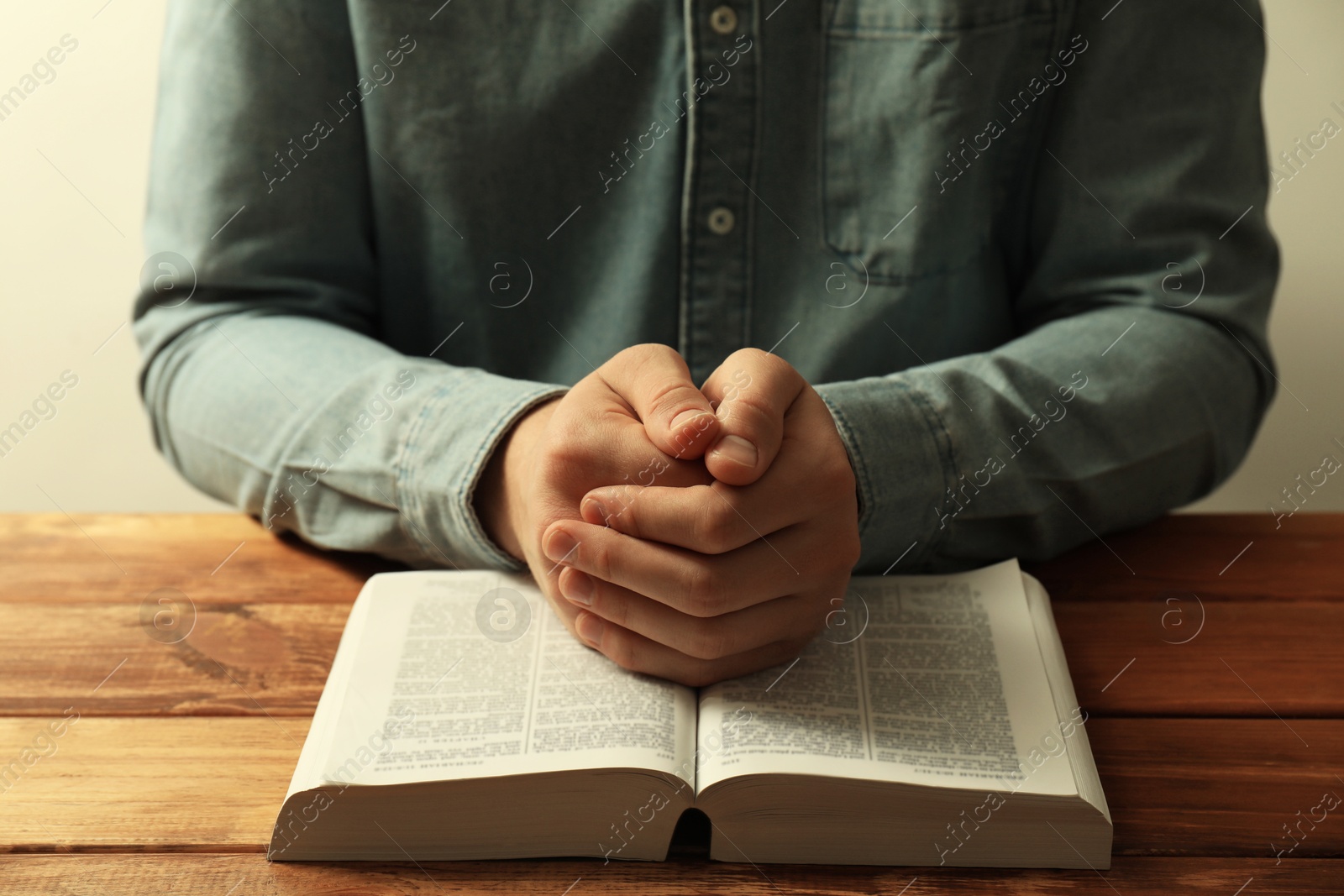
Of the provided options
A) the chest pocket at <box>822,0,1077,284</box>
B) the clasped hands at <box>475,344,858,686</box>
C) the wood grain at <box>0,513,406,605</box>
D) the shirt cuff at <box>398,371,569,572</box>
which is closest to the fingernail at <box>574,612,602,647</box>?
the clasped hands at <box>475,344,858,686</box>

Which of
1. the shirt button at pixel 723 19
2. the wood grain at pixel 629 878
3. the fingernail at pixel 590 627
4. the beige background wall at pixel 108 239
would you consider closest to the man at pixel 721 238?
the shirt button at pixel 723 19

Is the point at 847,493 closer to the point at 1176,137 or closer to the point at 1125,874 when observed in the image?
the point at 1125,874

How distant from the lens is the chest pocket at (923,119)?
83 cm

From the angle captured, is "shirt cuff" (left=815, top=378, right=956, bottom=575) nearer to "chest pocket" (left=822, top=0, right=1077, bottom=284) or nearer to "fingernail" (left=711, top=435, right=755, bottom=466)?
"fingernail" (left=711, top=435, right=755, bottom=466)

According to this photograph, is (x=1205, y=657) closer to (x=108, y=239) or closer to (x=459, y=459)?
(x=459, y=459)

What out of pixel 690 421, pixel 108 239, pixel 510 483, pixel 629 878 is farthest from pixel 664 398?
pixel 108 239

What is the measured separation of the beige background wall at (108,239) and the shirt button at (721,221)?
864mm

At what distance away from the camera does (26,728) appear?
592mm

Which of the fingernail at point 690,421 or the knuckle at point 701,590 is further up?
the fingernail at point 690,421

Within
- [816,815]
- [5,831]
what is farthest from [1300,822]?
[5,831]

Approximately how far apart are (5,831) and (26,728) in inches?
4.0

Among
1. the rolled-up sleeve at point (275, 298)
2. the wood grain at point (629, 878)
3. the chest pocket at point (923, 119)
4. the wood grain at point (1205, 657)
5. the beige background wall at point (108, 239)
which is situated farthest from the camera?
the beige background wall at point (108, 239)

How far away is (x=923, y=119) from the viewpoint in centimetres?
84

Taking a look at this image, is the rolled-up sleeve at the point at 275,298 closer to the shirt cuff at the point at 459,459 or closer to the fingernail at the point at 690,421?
the shirt cuff at the point at 459,459
